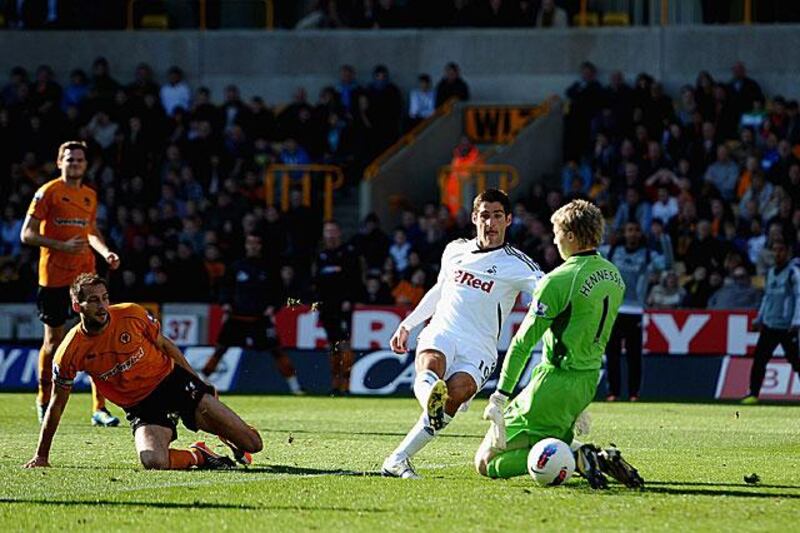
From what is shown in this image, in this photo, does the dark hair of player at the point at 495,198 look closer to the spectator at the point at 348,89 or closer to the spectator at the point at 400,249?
the spectator at the point at 400,249

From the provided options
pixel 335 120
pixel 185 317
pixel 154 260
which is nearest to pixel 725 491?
pixel 185 317

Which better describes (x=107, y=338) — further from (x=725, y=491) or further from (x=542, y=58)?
(x=542, y=58)

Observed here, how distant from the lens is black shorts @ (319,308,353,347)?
76.3ft

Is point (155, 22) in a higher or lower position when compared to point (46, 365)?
higher

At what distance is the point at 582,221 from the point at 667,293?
13.7 meters

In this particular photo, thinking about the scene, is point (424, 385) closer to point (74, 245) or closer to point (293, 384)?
point (74, 245)

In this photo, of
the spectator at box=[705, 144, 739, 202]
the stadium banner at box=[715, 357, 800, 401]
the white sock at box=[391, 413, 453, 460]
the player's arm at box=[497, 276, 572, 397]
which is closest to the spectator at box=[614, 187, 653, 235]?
the spectator at box=[705, 144, 739, 202]

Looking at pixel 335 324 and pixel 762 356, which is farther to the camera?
pixel 335 324

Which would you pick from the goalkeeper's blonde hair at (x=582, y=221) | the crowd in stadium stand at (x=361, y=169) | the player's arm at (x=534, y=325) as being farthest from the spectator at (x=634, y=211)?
the player's arm at (x=534, y=325)

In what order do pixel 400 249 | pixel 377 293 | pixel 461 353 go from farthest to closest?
pixel 400 249 → pixel 377 293 → pixel 461 353

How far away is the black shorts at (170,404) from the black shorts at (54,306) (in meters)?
3.90

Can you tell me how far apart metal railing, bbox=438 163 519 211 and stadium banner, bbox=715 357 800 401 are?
7.18 metres

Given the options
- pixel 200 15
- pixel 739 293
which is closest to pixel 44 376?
pixel 739 293

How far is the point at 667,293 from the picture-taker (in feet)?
78.3
